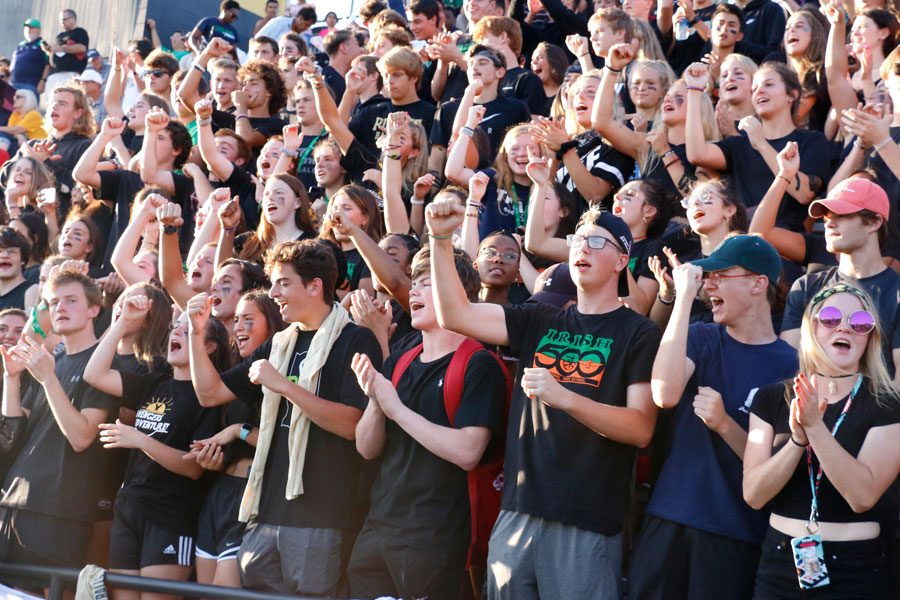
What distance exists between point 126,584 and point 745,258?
9.82 ft

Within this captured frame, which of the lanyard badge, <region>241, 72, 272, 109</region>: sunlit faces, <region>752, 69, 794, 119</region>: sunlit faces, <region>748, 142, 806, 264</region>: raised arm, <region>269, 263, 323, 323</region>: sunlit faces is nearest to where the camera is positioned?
the lanyard badge

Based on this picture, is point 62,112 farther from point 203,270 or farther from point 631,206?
point 631,206

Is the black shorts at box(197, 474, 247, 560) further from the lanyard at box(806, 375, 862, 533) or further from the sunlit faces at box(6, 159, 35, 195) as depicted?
the sunlit faces at box(6, 159, 35, 195)

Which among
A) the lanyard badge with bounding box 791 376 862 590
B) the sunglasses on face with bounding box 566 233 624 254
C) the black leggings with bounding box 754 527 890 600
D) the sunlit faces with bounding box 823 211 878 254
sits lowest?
the black leggings with bounding box 754 527 890 600

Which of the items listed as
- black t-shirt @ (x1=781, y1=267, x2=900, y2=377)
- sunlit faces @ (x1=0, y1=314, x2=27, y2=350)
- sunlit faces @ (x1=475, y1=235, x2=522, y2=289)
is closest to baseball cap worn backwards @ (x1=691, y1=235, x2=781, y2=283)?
black t-shirt @ (x1=781, y1=267, x2=900, y2=377)

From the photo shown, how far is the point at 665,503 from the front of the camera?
4.43 meters

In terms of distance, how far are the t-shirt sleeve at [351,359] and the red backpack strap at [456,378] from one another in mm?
519

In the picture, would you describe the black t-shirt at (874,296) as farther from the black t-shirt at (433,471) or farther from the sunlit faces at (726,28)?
the sunlit faces at (726,28)

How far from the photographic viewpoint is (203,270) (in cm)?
745

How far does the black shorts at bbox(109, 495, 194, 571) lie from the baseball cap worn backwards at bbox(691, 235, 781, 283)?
9.69ft

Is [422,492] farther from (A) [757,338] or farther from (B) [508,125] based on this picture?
(B) [508,125]

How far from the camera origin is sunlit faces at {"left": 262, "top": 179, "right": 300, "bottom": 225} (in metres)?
7.23

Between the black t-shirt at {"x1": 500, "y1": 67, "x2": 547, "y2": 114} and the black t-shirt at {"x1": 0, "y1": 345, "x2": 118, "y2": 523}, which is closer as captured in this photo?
the black t-shirt at {"x1": 0, "y1": 345, "x2": 118, "y2": 523}

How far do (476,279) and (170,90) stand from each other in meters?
7.40
